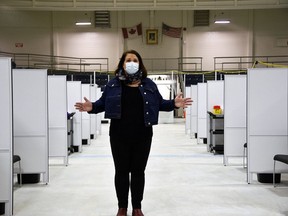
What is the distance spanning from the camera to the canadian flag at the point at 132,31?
2217 centimetres

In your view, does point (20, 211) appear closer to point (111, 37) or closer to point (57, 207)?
point (57, 207)

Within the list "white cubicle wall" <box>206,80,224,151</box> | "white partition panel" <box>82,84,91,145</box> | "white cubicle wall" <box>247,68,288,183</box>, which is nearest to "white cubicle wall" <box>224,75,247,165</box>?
"white cubicle wall" <box>247,68,288,183</box>

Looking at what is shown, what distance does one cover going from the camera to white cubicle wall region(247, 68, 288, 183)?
18.0 ft

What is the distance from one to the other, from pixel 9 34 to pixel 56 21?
254 cm

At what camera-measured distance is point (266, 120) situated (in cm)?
550

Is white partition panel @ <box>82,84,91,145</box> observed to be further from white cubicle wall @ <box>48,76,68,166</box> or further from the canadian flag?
the canadian flag

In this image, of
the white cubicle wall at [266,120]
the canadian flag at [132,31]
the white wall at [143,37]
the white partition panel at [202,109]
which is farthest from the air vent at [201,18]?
the white cubicle wall at [266,120]

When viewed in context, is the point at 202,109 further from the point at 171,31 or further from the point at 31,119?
the point at 171,31

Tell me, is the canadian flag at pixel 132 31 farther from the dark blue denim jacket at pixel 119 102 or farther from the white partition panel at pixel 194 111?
the dark blue denim jacket at pixel 119 102

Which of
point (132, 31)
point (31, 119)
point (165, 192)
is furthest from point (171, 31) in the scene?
point (165, 192)

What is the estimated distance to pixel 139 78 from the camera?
374 centimetres

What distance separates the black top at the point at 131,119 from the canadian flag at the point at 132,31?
18903mm

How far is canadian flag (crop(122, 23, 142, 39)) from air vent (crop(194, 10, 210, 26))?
3.02m

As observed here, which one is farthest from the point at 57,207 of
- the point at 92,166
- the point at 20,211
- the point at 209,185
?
the point at 92,166
